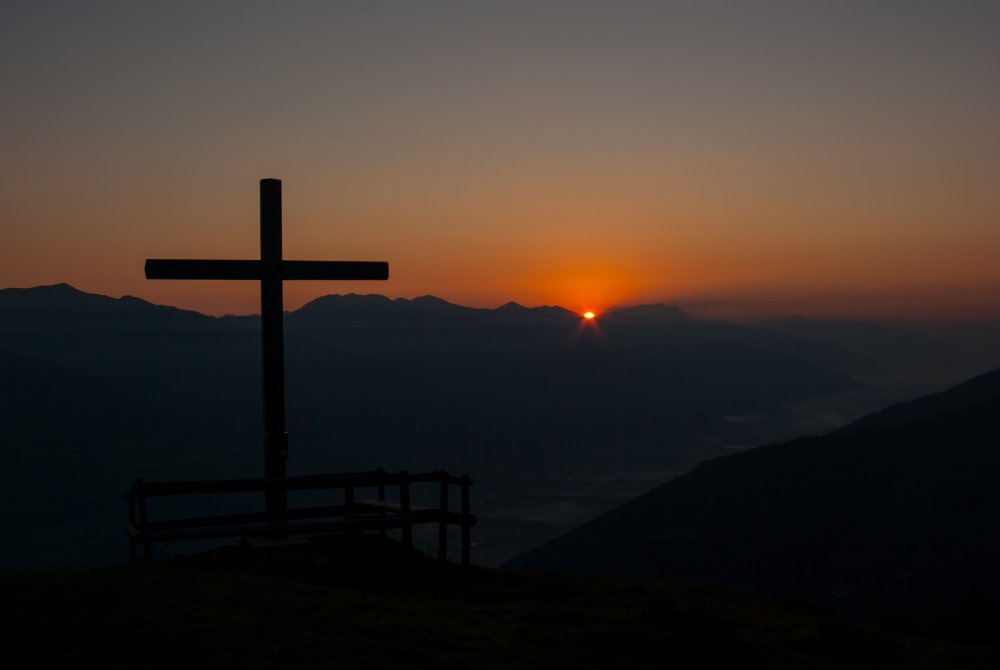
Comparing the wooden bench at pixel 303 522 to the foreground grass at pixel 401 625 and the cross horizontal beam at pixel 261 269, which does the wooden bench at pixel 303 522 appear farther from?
the cross horizontal beam at pixel 261 269

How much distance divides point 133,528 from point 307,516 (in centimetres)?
400

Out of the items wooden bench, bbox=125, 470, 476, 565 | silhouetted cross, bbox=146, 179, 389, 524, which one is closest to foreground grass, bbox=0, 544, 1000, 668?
wooden bench, bbox=125, 470, 476, 565

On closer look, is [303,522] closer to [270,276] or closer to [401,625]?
[270,276]

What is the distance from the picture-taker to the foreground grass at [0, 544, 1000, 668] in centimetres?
1110

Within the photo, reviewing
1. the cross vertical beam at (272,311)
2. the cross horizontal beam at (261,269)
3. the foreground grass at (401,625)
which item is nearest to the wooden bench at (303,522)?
the foreground grass at (401,625)

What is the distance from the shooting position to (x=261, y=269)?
1917 centimetres

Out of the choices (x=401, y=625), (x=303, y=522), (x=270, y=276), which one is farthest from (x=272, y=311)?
(x=401, y=625)

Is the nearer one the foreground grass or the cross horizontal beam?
the foreground grass

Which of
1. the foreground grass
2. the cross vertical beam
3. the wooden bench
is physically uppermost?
the cross vertical beam

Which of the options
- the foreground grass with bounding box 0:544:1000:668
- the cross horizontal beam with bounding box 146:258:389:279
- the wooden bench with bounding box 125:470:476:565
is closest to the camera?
the foreground grass with bounding box 0:544:1000:668

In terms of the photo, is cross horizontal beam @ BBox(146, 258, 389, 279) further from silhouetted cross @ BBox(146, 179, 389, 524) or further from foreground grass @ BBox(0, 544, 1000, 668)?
foreground grass @ BBox(0, 544, 1000, 668)

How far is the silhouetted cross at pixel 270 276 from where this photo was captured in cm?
1861

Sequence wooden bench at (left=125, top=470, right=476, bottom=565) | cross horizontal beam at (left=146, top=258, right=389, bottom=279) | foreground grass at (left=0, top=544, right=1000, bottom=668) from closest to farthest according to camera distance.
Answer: foreground grass at (left=0, top=544, right=1000, bottom=668) < wooden bench at (left=125, top=470, right=476, bottom=565) < cross horizontal beam at (left=146, top=258, right=389, bottom=279)

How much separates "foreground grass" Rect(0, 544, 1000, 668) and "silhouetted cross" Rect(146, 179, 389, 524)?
260 cm
